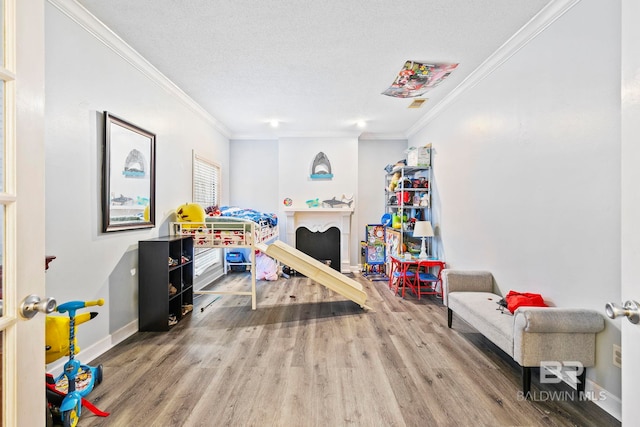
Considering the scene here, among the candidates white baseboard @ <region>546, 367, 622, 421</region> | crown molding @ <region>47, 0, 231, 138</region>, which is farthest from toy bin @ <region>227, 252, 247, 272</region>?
white baseboard @ <region>546, 367, 622, 421</region>

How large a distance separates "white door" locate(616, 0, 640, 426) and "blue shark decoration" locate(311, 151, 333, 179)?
505 centimetres

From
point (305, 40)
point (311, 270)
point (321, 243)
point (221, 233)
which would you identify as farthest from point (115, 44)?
point (321, 243)

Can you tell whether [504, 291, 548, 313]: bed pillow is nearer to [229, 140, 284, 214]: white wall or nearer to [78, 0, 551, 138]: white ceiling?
[78, 0, 551, 138]: white ceiling

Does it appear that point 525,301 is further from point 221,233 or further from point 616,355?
point 221,233

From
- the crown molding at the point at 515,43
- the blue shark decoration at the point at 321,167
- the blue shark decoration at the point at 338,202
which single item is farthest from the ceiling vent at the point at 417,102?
the blue shark decoration at the point at 338,202

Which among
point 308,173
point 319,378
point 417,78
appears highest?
point 417,78

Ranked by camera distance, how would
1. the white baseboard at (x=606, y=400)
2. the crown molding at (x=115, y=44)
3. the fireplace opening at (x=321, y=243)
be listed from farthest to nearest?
the fireplace opening at (x=321, y=243), the crown molding at (x=115, y=44), the white baseboard at (x=606, y=400)

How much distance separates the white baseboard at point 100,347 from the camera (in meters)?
2.10

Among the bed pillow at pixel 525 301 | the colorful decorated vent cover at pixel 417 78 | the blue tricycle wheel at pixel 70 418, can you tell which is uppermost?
the colorful decorated vent cover at pixel 417 78

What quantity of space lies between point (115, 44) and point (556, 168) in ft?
12.9

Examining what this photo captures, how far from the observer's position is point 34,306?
0.86m

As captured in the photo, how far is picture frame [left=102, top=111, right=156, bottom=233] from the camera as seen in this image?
8.35ft

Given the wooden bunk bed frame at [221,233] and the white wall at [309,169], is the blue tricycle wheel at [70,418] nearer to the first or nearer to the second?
the wooden bunk bed frame at [221,233]

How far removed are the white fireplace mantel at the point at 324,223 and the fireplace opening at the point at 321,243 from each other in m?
0.15
